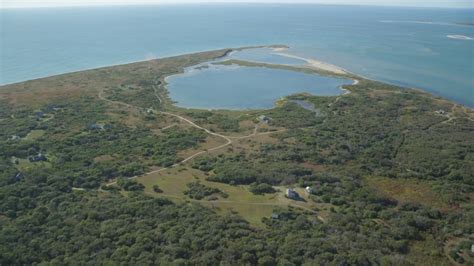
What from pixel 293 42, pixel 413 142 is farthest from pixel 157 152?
pixel 293 42

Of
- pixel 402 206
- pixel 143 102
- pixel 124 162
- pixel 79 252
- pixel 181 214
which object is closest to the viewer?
pixel 79 252

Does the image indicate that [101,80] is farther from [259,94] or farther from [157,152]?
[157,152]

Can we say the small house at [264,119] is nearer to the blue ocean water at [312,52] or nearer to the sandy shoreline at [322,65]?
the blue ocean water at [312,52]

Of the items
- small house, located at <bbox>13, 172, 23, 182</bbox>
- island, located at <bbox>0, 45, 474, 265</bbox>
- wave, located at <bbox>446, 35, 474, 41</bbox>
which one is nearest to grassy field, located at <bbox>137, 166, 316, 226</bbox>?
island, located at <bbox>0, 45, 474, 265</bbox>

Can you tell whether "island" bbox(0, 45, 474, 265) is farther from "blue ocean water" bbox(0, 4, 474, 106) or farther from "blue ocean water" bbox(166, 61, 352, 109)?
"blue ocean water" bbox(0, 4, 474, 106)

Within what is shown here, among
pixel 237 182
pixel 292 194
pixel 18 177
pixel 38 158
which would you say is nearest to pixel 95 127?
pixel 38 158

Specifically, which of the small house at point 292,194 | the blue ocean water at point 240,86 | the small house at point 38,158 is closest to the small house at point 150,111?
the blue ocean water at point 240,86

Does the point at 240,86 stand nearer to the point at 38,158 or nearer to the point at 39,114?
the point at 39,114
